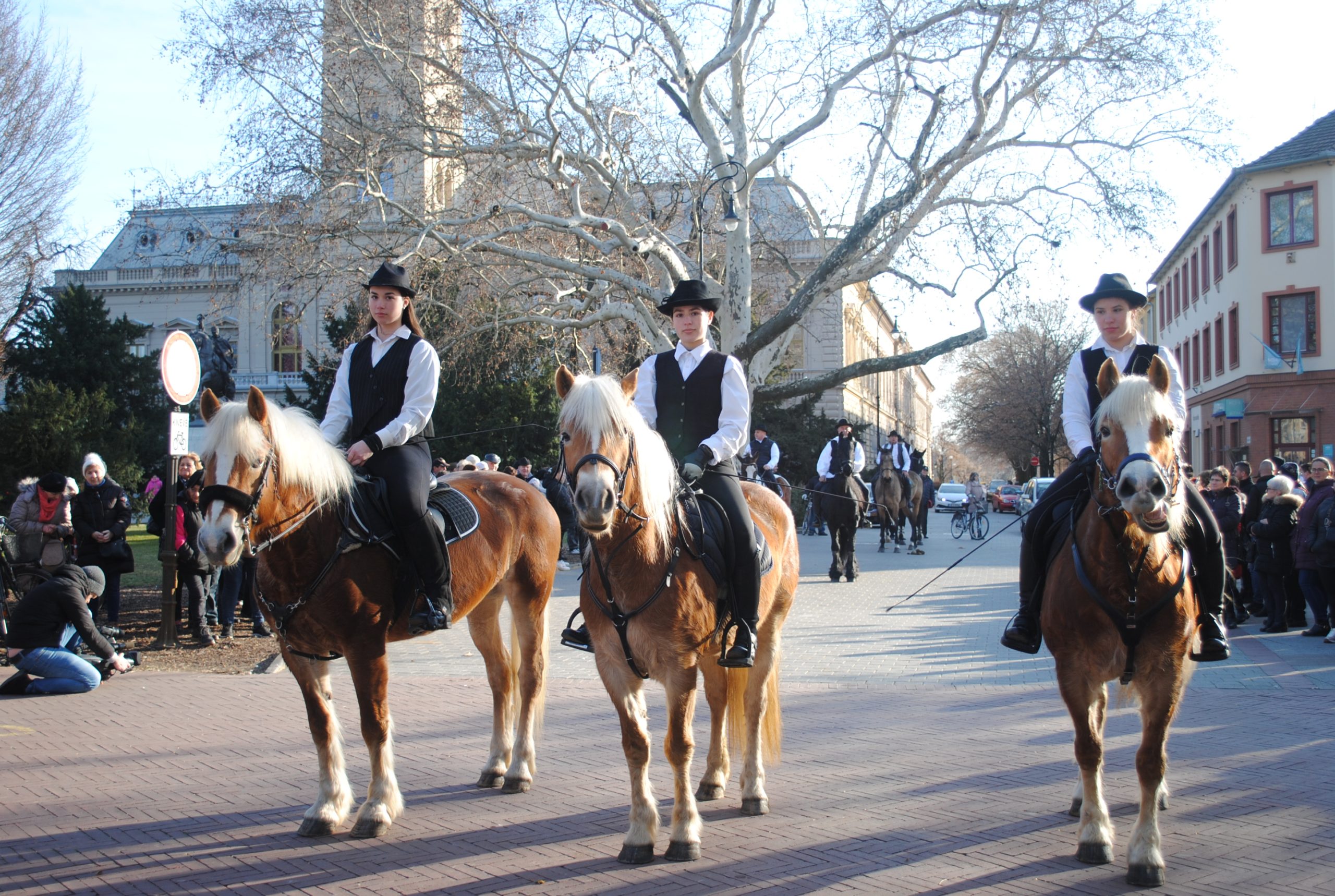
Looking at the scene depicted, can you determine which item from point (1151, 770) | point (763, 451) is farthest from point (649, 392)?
point (763, 451)

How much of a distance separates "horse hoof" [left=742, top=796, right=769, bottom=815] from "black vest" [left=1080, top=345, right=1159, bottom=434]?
8.61 feet

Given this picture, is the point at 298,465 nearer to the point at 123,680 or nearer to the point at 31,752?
the point at 31,752

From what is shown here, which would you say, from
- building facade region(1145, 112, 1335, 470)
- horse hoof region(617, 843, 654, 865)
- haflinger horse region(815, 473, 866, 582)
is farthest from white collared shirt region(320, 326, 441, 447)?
building facade region(1145, 112, 1335, 470)

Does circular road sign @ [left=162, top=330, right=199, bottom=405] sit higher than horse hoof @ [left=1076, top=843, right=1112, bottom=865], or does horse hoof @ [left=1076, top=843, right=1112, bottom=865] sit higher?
circular road sign @ [left=162, top=330, right=199, bottom=405]

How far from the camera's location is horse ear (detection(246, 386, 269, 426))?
5363 millimetres

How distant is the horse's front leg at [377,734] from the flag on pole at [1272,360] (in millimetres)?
42654

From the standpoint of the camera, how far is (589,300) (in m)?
26.7

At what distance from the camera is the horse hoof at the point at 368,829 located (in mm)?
5605

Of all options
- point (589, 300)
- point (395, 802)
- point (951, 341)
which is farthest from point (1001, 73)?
point (395, 802)

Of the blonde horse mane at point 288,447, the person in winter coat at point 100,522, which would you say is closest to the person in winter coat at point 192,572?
the person in winter coat at point 100,522

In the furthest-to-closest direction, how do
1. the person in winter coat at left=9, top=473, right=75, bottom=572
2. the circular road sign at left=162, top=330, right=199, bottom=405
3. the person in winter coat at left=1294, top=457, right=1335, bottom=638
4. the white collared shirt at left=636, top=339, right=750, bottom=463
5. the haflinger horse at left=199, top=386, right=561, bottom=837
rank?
1. the person in winter coat at left=1294, top=457, right=1335, bottom=638
2. the person in winter coat at left=9, top=473, right=75, bottom=572
3. the circular road sign at left=162, top=330, right=199, bottom=405
4. the white collared shirt at left=636, top=339, right=750, bottom=463
5. the haflinger horse at left=199, top=386, right=561, bottom=837

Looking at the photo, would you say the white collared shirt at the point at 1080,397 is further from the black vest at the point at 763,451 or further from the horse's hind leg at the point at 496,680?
the black vest at the point at 763,451

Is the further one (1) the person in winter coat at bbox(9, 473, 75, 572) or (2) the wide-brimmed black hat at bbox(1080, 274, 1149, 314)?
(1) the person in winter coat at bbox(9, 473, 75, 572)

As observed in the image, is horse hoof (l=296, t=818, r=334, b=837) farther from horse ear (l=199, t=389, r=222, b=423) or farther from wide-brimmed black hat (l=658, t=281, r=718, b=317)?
wide-brimmed black hat (l=658, t=281, r=718, b=317)
